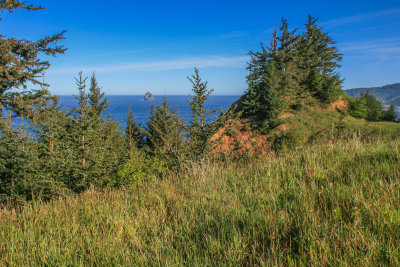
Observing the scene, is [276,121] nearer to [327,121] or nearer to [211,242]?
[327,121]

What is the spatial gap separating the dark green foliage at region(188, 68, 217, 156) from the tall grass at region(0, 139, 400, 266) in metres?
6.71

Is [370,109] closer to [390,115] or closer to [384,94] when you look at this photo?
[390,115]

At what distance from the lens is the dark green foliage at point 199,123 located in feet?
33.3

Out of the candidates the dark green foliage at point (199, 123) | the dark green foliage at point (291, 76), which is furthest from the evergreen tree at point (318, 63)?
the dark green foliage at point (199, 123)

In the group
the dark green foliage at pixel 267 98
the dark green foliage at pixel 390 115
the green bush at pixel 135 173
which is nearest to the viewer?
the green bush at pixel 135 173

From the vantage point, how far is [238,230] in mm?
2238

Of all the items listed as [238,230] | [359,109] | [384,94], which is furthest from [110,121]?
[384,94]

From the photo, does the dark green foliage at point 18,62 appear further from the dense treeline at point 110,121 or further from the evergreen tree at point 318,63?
the evergreen tree at point 318,63

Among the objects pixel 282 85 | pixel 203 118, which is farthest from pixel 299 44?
pixel 203 118

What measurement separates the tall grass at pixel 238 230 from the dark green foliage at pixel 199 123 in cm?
671

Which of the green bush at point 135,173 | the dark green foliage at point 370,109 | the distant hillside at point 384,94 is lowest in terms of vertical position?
the green bush at point 135,173

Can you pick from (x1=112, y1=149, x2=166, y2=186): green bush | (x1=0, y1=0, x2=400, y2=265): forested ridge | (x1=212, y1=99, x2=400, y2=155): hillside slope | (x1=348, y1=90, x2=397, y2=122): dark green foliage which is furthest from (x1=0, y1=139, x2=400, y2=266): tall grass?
(x1=348, y1=90, x2=397, y2=122): dark green foliage

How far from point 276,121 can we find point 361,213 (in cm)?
→ 2122

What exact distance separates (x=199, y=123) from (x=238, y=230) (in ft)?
27.5
